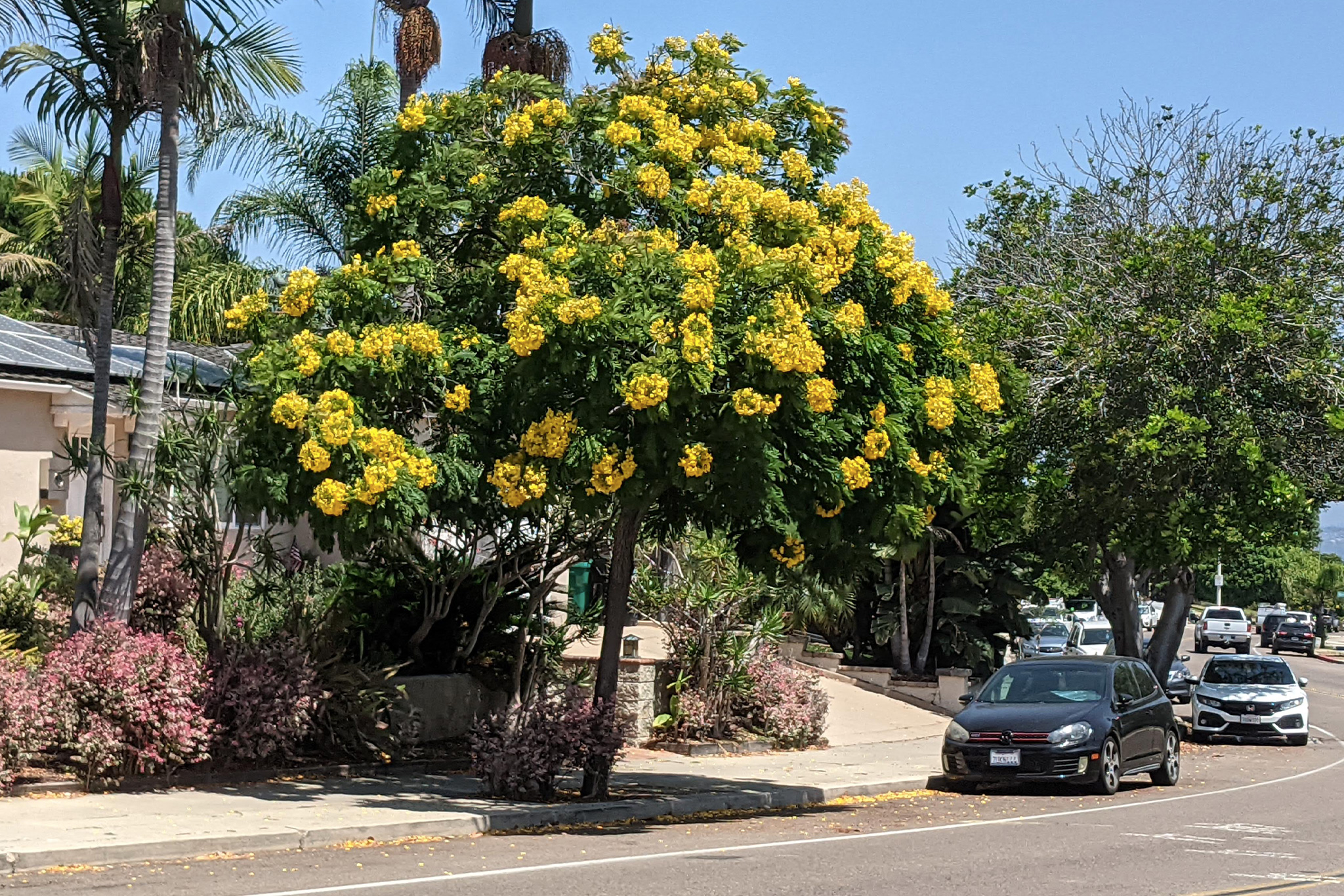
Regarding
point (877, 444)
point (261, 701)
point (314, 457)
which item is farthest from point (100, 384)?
point (877, 444)

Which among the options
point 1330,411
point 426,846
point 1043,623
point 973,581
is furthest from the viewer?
point 1043,623

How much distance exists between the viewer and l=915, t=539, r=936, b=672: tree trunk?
25.6 meters

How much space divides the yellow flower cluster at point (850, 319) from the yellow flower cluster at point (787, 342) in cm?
59

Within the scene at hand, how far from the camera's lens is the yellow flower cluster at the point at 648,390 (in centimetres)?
1177

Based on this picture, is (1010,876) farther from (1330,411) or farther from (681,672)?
(1330,411)

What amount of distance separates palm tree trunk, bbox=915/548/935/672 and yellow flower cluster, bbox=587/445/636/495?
45.1 ft

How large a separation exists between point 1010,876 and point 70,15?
39.0 feet

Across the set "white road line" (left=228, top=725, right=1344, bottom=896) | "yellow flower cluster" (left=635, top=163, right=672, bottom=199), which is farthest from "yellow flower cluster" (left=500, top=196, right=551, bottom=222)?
"white road line" (left=228, top=725, right=1344, bottom=896)

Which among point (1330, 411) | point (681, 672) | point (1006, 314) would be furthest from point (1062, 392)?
point (681, 672)

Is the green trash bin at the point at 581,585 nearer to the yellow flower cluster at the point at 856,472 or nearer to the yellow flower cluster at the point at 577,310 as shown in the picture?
the yellow flower cluster at the point at 856,472

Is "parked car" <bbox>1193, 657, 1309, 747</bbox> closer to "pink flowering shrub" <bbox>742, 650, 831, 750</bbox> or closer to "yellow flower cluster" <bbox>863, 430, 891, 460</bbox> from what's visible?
"pink flowering shrub" <bbox>742, 650, 831, 750</bbox>

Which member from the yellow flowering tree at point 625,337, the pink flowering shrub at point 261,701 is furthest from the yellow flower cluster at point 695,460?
the pink flowering shrub at point 261,701

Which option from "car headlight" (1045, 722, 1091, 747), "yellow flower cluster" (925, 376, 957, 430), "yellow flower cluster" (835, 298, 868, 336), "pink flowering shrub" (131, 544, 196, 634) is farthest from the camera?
"car headlight" (1045, 722, 1091, 747)

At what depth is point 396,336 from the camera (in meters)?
12.9
